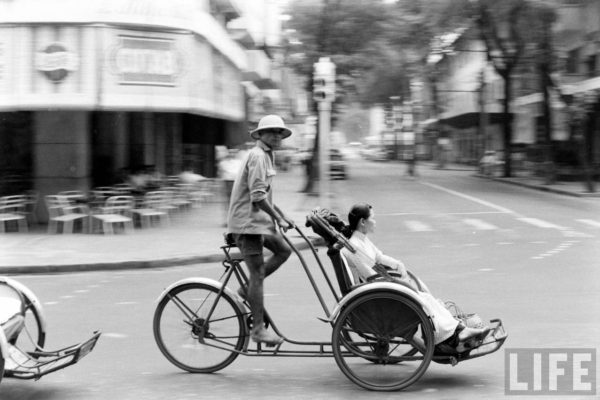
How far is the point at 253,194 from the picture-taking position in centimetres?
588

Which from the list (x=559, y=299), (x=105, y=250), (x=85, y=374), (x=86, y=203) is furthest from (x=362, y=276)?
(x=86, y=203)

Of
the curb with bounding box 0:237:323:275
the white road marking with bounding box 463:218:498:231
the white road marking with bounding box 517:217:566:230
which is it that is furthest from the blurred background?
the white road marking with bounding box 517:217:566:230

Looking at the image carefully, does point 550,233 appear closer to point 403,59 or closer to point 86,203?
point 86,203

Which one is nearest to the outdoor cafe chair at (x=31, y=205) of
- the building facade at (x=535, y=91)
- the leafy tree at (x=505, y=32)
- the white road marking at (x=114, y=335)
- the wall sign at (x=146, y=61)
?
the wall sign at (x=146, y=61)

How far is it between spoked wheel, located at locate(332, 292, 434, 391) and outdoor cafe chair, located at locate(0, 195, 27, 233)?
12343 millimetres

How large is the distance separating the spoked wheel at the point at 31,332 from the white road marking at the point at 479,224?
12505 mm

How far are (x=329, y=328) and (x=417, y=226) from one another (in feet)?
35.6

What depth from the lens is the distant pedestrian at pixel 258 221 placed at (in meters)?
5.97

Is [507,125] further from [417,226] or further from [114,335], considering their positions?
[114,335]

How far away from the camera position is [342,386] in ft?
19.0

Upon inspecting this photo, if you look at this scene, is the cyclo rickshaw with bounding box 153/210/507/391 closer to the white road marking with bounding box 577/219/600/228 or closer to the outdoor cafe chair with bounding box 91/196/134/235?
the outdoor cafe chair with bounding box 91/196/134/235

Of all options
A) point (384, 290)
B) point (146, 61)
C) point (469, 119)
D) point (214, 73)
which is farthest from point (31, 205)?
point (469, 119)

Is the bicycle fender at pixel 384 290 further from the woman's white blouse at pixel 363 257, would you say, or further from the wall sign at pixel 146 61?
the wall sign at pixel 146 61

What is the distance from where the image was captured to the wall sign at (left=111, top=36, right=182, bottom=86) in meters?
17.3
